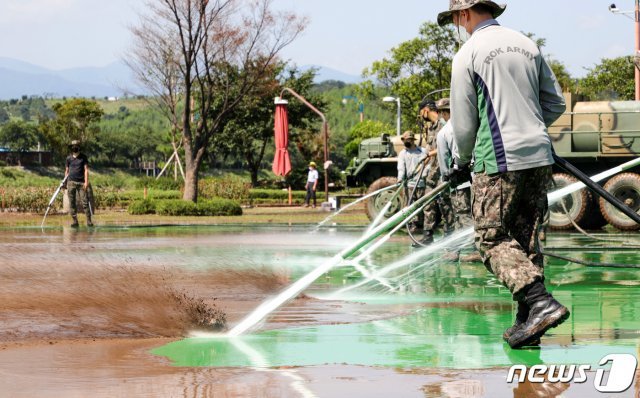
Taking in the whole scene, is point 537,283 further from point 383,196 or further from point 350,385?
point 383,196

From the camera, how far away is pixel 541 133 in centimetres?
647

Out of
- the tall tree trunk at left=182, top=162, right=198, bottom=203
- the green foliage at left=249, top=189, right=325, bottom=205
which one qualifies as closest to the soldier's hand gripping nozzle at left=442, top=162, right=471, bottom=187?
the tall tree trunk at left=182, top=162, right=198, bottom=203

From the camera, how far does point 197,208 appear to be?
30.8 meters

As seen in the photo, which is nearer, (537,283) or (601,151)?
(537,283)

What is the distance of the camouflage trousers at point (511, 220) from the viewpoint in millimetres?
6453

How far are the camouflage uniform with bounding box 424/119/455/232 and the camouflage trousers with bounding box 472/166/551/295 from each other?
27.8 ft

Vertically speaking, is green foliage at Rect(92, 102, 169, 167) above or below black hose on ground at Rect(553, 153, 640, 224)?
above

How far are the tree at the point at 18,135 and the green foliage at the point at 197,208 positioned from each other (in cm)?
6157

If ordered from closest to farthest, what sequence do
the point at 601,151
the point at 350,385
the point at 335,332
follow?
the point at 350,385
the point at 335,332
the point at 601,151

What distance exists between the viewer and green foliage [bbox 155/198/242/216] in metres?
30.6

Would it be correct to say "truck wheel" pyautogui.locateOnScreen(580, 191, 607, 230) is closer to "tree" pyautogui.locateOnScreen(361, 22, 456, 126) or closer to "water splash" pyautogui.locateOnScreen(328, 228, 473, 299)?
"water splash" pyautogui.locateOnScreen(328, 228, 473, 299)

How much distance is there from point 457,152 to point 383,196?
675 inches

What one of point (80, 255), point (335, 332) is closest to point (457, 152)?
point (335, 332)

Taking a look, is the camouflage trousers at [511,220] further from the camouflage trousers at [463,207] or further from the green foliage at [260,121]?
the green foliage at [260,121]
